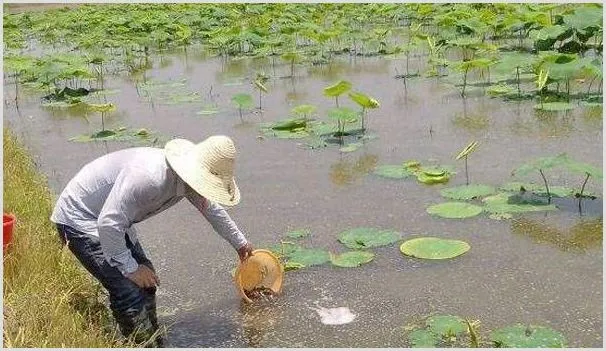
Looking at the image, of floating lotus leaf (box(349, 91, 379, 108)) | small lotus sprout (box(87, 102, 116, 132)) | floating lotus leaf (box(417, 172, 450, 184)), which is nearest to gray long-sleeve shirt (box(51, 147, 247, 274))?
floating lotus leaf (box(417, 172, 450, 184))

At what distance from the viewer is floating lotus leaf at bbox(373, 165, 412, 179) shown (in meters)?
5.46

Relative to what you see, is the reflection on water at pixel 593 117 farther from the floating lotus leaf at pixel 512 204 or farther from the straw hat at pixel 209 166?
the straw hat at pixel 209 166

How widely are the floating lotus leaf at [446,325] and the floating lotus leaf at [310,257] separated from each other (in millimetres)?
879

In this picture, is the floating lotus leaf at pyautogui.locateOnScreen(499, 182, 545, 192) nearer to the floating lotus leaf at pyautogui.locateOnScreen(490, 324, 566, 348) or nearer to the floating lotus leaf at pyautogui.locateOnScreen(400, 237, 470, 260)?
the floating lotus leaf at pyautogui.locateOnScreen(400, 237, 470, 260)

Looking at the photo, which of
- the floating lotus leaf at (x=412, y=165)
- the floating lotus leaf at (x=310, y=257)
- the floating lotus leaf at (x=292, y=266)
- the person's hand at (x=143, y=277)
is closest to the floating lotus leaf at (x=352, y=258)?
the floating lotus leaf at (x=310, y=257)

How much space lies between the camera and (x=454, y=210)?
15.3ft

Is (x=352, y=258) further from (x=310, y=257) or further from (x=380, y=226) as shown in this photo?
(x=380, y=226)

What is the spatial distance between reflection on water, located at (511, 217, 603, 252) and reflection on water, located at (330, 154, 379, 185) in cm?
143

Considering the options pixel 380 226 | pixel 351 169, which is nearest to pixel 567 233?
pixel 380 226

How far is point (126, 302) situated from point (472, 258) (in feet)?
6.17

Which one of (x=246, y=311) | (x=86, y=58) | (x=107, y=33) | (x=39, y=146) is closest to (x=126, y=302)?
(x=246, y=311)

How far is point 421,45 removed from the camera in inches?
460

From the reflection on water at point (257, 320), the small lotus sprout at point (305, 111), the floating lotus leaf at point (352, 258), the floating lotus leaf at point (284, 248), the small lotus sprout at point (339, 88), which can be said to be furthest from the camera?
the small lotus sprout at point (305, 111)

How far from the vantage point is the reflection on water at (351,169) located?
5.59 meters
